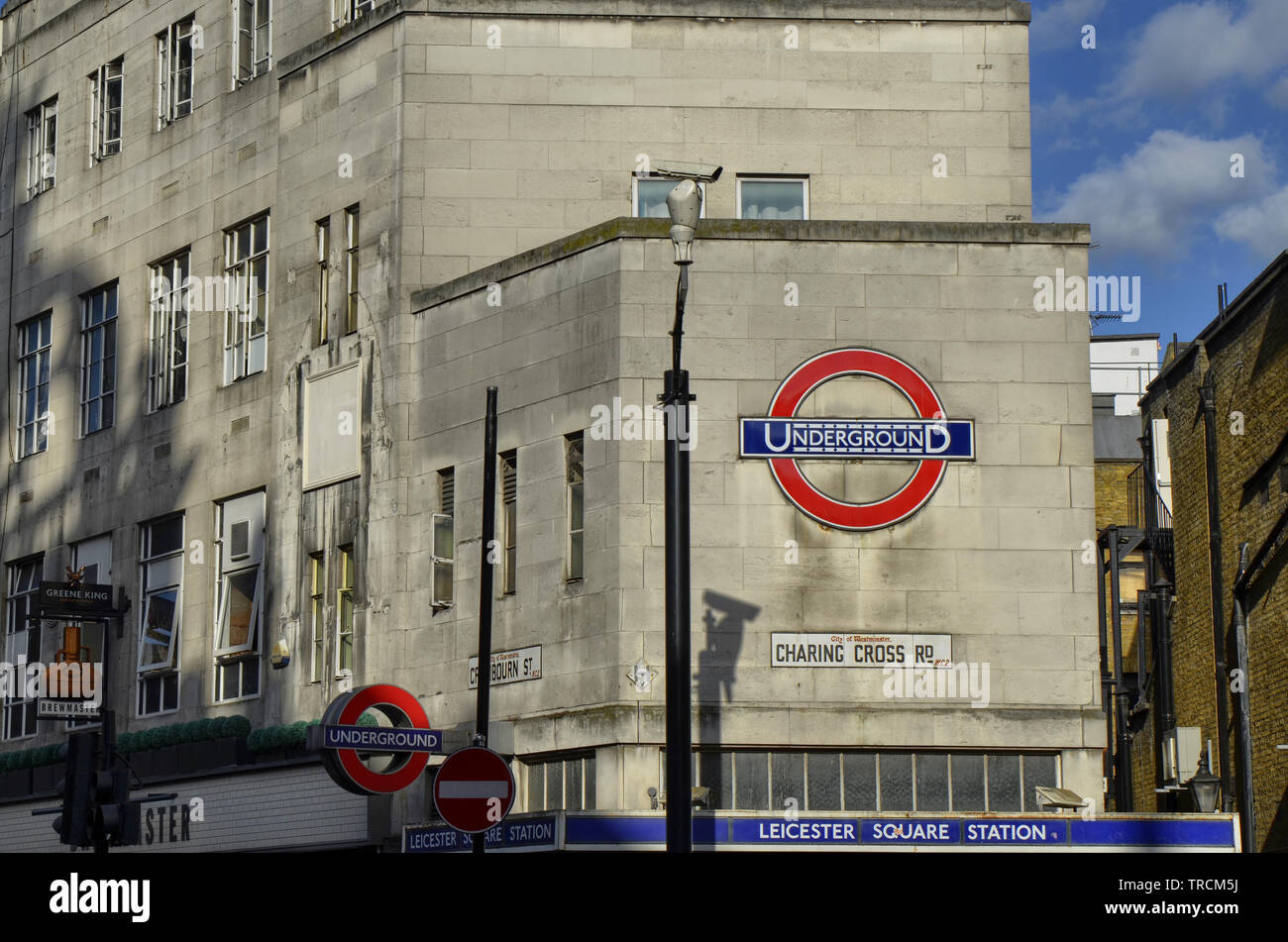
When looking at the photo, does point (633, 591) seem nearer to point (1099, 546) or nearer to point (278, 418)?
point (278, 418)

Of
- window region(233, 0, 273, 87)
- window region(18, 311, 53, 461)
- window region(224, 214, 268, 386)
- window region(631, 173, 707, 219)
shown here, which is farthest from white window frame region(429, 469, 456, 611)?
window region(18, 311, 53, 461)

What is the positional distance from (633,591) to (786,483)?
7.98 feet

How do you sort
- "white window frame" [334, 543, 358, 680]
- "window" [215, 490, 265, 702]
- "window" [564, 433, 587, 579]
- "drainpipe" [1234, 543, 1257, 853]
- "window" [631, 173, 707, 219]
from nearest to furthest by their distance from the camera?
"window" [564, 433, 587, 579] < "white window frame" [334, 543, 358, 680] < "window" [631, 173, 707, 219] < "window" [215, 490, 265, 702] < "drainpipe" [1234, 543, 1257, 853]

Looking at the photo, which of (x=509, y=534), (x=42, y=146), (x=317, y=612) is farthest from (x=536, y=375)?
(x=42, y=146)

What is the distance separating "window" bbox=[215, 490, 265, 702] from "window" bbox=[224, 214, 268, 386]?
2.39 m

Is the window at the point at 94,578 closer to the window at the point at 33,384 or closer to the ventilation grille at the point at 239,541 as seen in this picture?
the window at the point at 33,384

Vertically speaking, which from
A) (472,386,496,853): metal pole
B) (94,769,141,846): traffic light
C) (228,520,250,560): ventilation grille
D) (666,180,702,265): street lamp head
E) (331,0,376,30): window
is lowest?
(94,769,141,846): traffic light

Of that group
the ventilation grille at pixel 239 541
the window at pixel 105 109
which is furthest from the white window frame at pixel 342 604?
the window at pixel 105 109

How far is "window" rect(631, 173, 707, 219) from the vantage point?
29297 millimetres

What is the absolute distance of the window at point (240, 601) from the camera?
31469 mm

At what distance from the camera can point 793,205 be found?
2956cm

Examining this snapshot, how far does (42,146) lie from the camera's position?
1559 inches

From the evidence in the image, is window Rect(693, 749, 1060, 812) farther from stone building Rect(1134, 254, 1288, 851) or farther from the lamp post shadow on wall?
stone building Rect(1134, 254, 1288, 851)

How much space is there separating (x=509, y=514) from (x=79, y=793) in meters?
8.05
